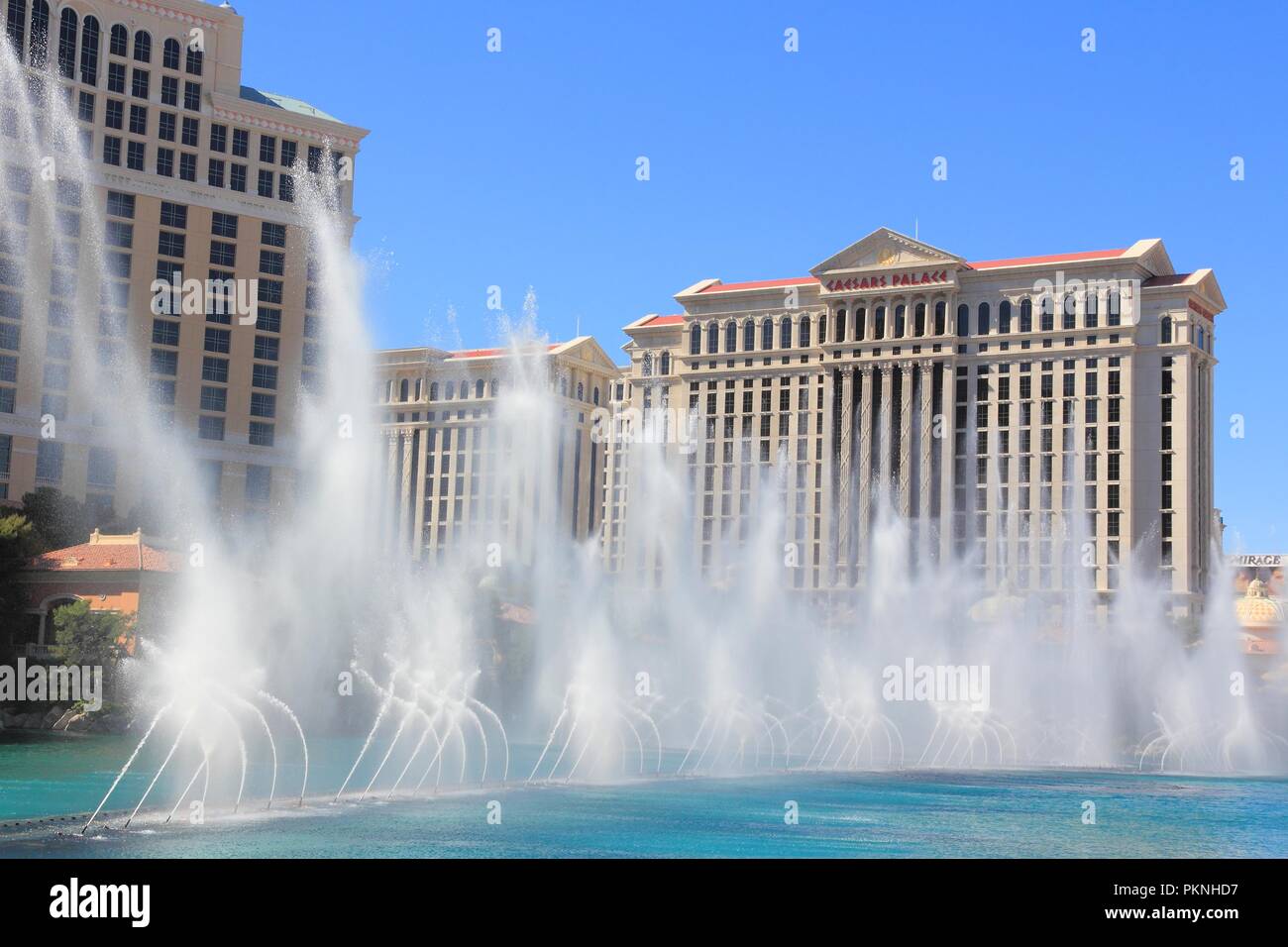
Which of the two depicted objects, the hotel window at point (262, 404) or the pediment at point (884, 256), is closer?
the hotel window at point (262, 404)

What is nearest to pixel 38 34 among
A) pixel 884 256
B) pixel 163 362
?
pixel 163 362

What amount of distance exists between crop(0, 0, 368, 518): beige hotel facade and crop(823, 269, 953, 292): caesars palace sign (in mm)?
40719

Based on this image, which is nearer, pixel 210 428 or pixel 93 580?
pixel 93 580

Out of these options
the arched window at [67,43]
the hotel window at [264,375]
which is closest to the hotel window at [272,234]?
the hotel window at [264,375]

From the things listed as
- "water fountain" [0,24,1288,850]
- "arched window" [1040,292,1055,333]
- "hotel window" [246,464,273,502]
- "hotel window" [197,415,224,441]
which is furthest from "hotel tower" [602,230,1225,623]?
"hotel window" [197,415,224,441]

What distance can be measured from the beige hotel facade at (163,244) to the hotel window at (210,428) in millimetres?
97

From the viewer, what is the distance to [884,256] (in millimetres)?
114875

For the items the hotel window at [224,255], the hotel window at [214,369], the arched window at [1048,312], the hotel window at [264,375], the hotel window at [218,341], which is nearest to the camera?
the hotel window at [214,369]

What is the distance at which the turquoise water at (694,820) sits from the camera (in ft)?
84.8

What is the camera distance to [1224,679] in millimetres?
61125

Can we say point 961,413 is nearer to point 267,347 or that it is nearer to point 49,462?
point 267,347

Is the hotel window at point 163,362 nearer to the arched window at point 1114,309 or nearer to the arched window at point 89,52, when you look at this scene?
the arched window at point 89,52

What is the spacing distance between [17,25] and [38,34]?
1.10m
